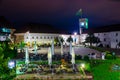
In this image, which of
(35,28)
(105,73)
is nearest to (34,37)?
(35,28)

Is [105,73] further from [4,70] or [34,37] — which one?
[34,37]

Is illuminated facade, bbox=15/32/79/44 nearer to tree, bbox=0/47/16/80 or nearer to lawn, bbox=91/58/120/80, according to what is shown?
lawn, bbox=91/58/120/80

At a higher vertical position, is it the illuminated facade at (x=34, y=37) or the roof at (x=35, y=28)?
the roof at (x=35, y=28)

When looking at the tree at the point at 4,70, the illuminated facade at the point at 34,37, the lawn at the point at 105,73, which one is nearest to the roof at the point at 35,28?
the illuminated facade at the point at 34,37

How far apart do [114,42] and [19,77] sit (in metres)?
64.8

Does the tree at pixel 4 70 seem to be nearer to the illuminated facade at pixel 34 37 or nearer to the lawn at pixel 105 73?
the lawn at pixel 105 73

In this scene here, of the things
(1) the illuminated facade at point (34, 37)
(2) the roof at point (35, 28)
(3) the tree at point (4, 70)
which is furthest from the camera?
(2) the roof at point (35, 28)

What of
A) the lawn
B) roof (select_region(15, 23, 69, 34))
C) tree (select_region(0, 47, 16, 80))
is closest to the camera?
tree (select_region(0, 47, 16, 80))

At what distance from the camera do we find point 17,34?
94375 millimetres

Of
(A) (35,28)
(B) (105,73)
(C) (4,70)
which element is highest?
(A) (35,28)

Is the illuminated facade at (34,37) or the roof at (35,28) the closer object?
the illuminated facade at (34,37)

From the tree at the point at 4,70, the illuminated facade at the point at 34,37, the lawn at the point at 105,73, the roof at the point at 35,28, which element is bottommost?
the lawn at the point at 105,73

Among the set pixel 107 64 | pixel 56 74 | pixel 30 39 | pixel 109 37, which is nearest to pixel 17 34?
pixel 30 39

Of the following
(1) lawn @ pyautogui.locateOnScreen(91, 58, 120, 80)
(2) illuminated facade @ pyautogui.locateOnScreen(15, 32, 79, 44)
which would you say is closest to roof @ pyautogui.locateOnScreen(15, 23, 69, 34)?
(2) illuminated facade @ pyautogui.locateOnScreen(15, 32, 79, 44)
